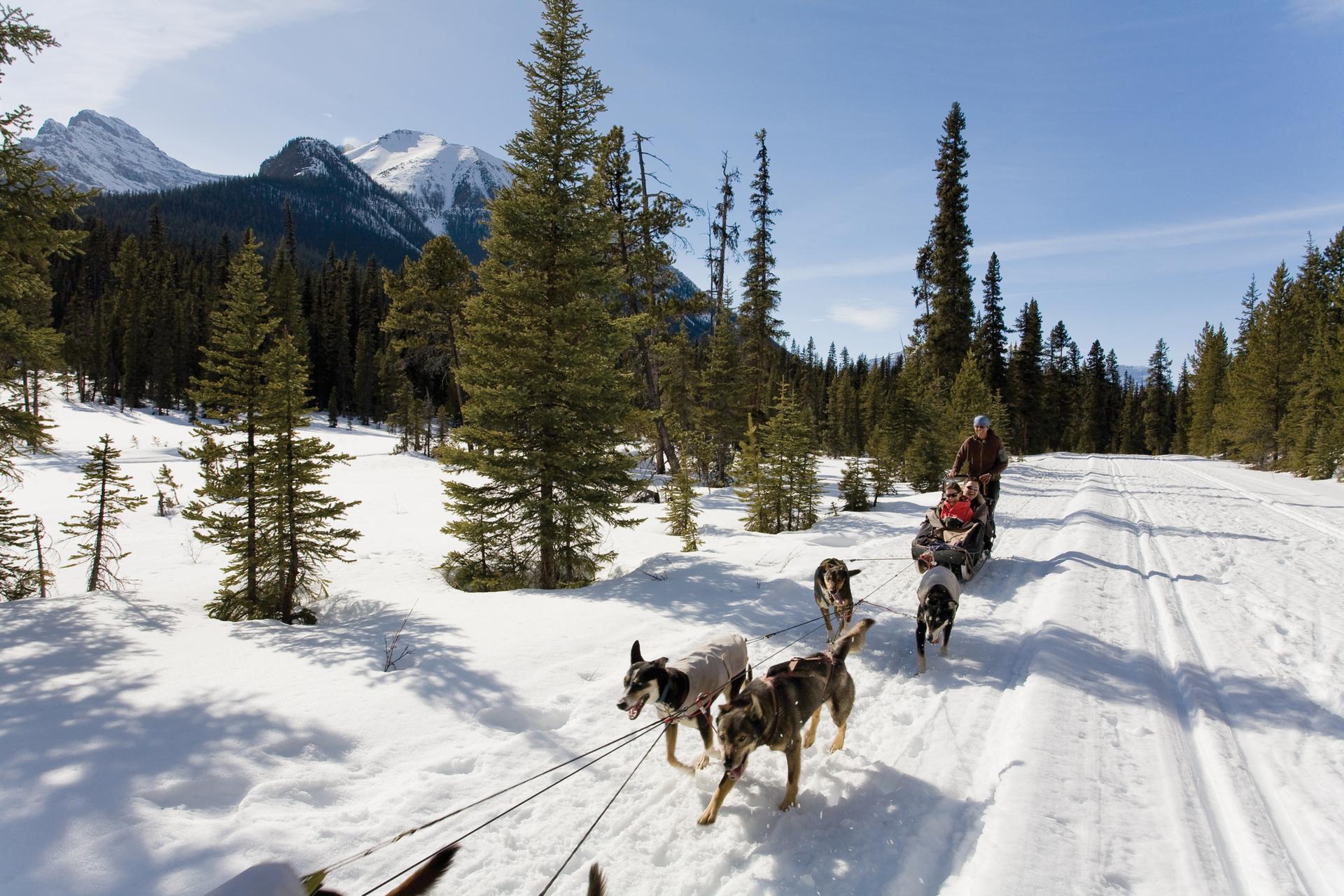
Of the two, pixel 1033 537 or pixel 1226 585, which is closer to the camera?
pixel 1226 585

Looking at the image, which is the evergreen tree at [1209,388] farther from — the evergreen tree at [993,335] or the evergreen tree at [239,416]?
the evergreen tree at [239,416]

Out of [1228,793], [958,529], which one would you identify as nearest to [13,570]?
[958,529]

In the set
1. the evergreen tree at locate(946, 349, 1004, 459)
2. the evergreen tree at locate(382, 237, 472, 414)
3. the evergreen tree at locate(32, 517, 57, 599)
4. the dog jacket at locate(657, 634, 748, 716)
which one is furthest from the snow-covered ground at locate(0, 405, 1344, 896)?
the evergreen tree at locate(382, 237, 472, 414)

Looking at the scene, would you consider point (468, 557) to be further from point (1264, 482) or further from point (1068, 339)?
point (1068, 339)

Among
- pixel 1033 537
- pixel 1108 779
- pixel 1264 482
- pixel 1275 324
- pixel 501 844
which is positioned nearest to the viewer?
pixel 501 844

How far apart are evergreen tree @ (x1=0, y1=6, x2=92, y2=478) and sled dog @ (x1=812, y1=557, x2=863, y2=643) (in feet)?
36.2

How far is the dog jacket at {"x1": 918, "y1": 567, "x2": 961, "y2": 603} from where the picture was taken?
606 cm

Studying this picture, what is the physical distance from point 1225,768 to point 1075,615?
3211mm

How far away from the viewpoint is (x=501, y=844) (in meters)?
3.45

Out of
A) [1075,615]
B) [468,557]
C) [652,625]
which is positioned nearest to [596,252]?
[468,557]

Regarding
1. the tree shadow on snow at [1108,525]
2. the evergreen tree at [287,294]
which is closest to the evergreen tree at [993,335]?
the tree shadow on snow at [1108,525]

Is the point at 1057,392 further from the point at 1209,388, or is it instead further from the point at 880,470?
the point at 880,470

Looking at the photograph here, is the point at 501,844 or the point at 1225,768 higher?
the point at 1225,768

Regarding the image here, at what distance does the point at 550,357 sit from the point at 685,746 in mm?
8149
